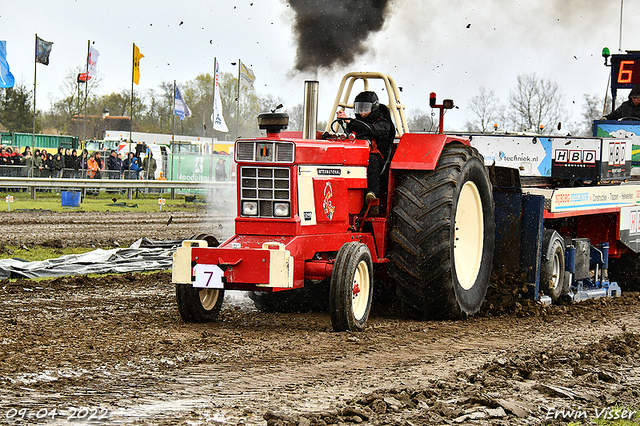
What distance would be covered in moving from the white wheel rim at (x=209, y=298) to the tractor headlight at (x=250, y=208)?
2.66 ft

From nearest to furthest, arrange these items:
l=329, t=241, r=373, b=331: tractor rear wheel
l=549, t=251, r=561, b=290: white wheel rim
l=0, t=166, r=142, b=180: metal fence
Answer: l=329, t=241, r=373, b=331: tractor rear wheel < l=549, t=251, r=561, b=290: white wheel rim < l=0, t=166, r=142, b=180: metal fence

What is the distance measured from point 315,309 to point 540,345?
262 centimetres

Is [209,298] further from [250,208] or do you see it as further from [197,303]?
[250,208]

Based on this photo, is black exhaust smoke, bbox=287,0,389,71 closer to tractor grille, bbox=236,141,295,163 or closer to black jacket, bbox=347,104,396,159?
black jacket, bbox=347,104,396,159

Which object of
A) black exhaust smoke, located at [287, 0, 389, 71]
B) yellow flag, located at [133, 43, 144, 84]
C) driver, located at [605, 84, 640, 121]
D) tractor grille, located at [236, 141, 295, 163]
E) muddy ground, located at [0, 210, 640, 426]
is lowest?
muddy ground, located at [0, 210, 640, 426]

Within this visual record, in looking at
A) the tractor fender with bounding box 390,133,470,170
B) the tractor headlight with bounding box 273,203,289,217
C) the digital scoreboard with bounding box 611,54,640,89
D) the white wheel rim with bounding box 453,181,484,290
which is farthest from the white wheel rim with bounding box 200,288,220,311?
the digital scoreboard with bounding box 611,54,640,89

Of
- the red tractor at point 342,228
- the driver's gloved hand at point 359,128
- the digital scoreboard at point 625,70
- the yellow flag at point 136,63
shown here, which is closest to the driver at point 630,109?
the digital scoreboard at point 625,70

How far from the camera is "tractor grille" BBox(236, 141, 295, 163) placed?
677 centimetres

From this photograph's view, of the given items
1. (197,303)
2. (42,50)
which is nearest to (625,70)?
(197,303)

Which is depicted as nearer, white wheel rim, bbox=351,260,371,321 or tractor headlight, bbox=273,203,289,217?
white wheel rim, bbox=351,260,371,321

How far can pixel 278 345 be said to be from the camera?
238 inches

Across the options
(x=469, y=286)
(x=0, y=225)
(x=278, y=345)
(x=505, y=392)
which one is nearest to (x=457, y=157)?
(x=469, y=286)

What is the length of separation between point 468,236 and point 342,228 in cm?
158

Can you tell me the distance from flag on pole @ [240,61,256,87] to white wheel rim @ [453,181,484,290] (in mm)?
20594
